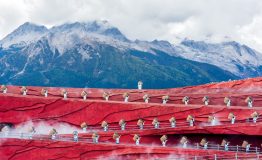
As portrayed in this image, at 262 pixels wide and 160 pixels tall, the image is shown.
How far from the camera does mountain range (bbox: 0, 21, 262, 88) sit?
13825 centimetres

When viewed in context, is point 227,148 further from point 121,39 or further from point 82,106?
point 121,39

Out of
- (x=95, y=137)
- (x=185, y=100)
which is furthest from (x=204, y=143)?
(x=95, y=137)

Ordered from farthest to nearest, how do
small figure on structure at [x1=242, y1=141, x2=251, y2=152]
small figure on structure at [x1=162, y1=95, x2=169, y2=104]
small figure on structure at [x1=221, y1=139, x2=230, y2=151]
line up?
small figure on structure at [x1=162, y1=95, x2=169, y2=104]
small figure on structure at [x1=221, y1=139, x2=230, y2=151]
small figure on structure at [x1=242, y1=141, x2=251, y2=152]

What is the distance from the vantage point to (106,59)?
145 metres

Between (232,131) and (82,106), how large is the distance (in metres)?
12.5

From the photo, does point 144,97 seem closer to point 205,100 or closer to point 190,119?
point 190,119

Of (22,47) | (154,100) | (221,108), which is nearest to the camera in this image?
(221,108)

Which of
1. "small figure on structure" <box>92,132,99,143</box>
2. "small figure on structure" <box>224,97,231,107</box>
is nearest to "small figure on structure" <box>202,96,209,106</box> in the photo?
"small figure on structure" <box>224,97,231,107</box>

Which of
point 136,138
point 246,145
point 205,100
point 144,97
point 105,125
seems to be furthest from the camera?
point 144,97

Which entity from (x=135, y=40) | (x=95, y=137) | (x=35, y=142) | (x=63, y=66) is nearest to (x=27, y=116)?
(x=35, y=142)

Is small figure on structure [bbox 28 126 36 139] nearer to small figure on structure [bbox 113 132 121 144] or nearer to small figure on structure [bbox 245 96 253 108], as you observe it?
small figure on structure [bbox 113 132 121 144]

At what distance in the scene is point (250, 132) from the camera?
106 feet

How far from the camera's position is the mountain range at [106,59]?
138250 millimetres

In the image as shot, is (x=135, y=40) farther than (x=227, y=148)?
Yes
